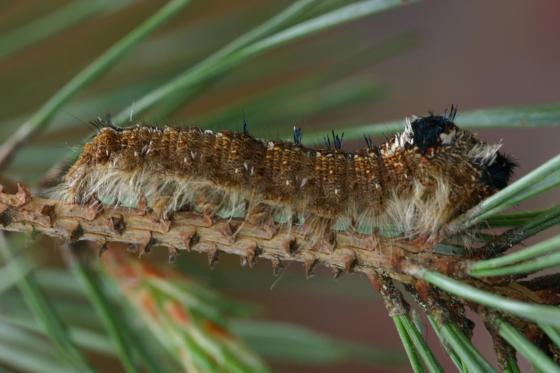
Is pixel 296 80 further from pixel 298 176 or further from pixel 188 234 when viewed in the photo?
pixel 188 234

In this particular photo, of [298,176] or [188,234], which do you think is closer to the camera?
[188,234]

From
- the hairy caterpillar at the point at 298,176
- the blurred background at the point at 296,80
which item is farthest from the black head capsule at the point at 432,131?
the blurred background at the point at 296,80

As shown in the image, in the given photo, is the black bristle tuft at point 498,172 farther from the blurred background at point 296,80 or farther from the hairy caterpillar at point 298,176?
the blurred background at point 296,80

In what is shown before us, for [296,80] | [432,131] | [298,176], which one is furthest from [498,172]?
[296,80]

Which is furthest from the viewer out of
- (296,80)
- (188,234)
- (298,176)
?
(296,80)

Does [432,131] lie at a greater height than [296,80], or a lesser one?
lesser

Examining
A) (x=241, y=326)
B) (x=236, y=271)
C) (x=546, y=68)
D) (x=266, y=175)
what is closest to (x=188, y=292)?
(x=266, y=175)
